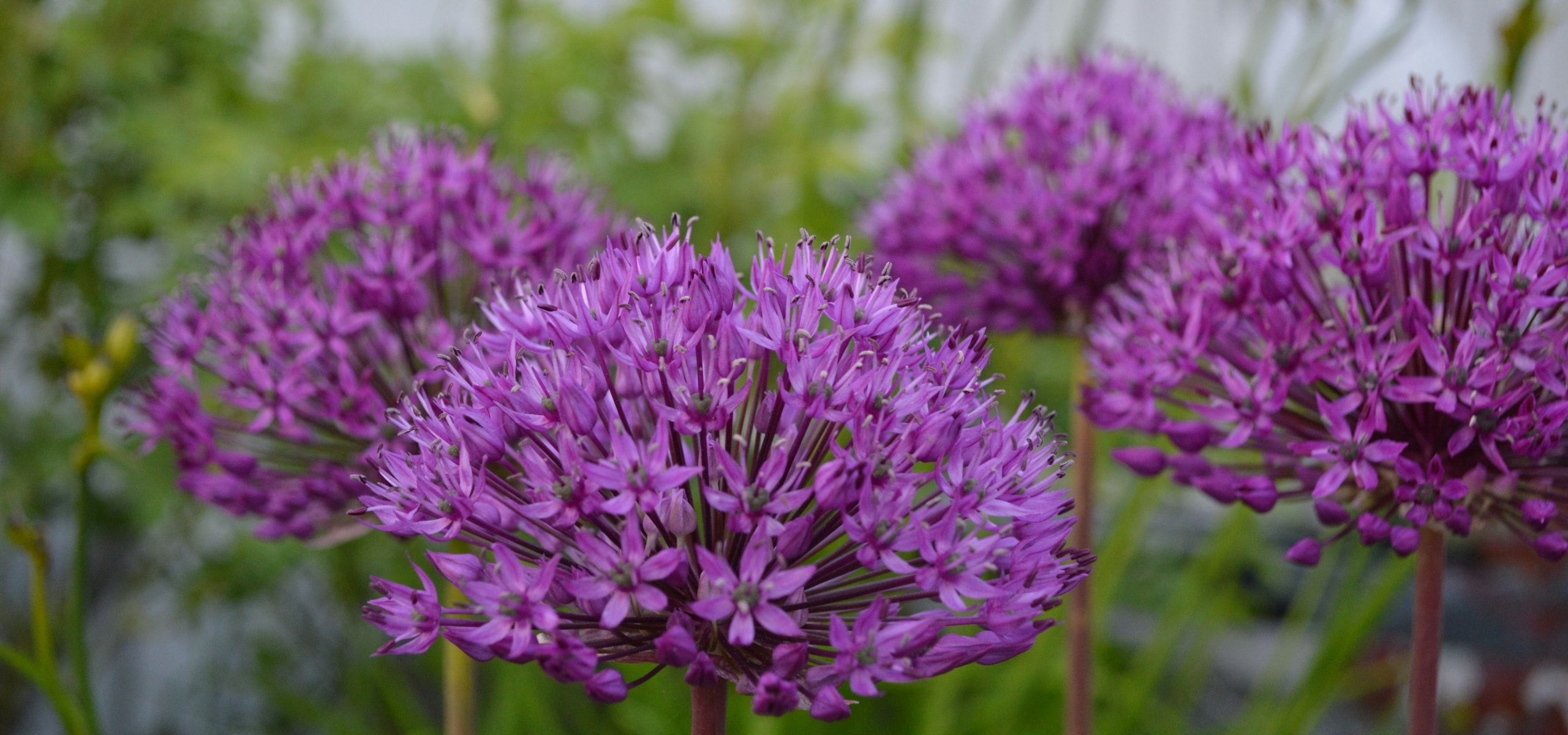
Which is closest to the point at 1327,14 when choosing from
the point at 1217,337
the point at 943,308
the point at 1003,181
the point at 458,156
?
the point at 1003,181

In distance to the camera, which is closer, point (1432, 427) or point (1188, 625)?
point (1432, 427)

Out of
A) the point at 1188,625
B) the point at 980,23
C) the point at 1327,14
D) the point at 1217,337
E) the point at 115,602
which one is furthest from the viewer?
the point at 980,23

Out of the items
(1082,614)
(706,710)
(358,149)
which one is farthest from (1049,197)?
(358,149)

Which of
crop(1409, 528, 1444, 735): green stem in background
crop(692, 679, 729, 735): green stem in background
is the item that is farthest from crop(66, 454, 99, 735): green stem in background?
crop(1409, 528, 1444, 735): green stem in background

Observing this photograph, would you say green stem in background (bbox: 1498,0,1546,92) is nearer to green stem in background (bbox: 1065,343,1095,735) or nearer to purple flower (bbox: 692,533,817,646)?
green stem in background (bbox: 1065,343,1095,735)

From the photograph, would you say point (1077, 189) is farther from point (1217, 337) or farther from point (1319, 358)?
point (1319, 358)

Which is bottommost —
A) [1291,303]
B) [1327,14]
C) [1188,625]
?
[1188,625]

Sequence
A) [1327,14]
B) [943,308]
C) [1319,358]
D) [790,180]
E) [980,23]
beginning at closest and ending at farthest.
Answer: [1319,358], [943,308], [1327,14], [790,180], [980,23]

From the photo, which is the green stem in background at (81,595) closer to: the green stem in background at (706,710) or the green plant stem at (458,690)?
the green plant stem at (458,690)
